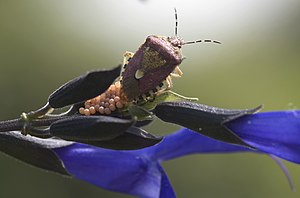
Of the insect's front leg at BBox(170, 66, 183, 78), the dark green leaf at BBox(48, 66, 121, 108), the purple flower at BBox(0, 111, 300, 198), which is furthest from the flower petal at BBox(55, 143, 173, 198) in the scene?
the insect's front leg at BBox(170, 66, 183, 78)

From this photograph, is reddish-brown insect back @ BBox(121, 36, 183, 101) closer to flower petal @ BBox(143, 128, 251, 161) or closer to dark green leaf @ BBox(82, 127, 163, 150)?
dark green leaf @ BBox(82, 127, 163, 150)

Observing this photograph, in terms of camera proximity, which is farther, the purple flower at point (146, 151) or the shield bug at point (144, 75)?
the purple flower at point (146, 151)

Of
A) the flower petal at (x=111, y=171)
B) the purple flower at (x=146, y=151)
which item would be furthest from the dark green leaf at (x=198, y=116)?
the flower petal at (x=111, y=171)

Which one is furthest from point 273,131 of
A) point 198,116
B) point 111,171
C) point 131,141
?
point 111,171

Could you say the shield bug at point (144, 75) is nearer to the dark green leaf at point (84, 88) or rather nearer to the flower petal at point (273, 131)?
the dark green leaf at point (84, 88)

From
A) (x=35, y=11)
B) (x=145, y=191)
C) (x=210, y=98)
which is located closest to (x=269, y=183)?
(x=210, y=98)

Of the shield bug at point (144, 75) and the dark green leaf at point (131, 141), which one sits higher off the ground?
the shield bug at point (144, 75)

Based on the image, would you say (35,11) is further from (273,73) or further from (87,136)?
(87,136)
